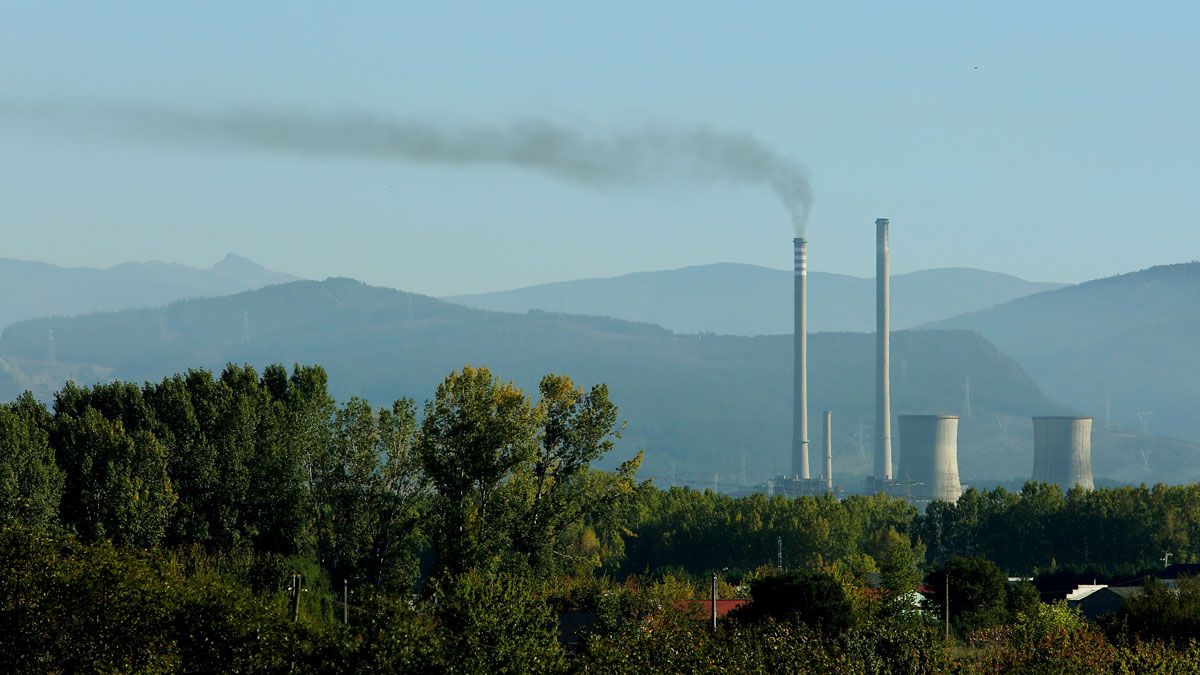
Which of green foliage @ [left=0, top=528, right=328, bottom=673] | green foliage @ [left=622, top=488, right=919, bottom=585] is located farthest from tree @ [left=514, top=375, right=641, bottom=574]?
green foliage @ [left=622, top=488, right=919, bottom=585]

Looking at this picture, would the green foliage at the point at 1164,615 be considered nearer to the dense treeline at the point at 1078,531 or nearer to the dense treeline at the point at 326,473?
the dense treeline at the point at 326,473

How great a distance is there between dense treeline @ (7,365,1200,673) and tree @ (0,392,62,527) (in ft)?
0.33

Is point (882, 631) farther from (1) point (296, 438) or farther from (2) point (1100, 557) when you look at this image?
(2) point (1100, 557)

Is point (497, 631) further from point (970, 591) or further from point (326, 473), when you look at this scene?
point (970, 591)

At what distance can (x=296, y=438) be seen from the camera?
80.0 metres

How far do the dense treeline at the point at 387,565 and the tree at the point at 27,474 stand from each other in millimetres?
101

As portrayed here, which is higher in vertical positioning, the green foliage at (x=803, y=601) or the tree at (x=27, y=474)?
the tree at (x=27, y=474)

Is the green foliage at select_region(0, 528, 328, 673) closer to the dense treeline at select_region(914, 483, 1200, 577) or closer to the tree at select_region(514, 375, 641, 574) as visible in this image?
the tree at select_region(514, 375, 641, 574)

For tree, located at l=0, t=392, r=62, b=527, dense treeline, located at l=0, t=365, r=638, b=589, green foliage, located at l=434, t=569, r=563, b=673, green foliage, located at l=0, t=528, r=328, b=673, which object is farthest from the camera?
tree, located at l=0, t=392, r=62, b=527

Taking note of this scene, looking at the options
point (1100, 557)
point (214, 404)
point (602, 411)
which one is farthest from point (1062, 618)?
point (1100, 557)

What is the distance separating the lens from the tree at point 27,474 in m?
71.9

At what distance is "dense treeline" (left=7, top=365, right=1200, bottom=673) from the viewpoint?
4569 centimetres

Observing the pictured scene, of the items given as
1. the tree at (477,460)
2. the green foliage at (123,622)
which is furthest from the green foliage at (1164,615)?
the green foliage at (123,622)

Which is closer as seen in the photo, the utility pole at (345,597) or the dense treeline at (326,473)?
the utility pole at (345,597)
